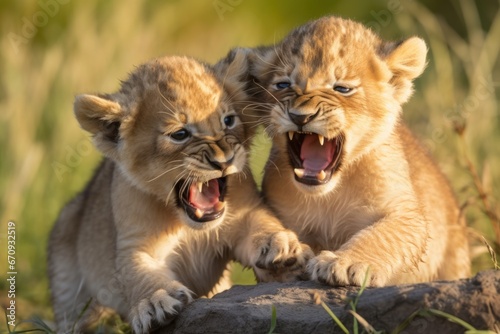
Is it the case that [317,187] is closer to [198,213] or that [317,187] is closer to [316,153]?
[316,153]

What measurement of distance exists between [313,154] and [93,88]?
18.6 ft

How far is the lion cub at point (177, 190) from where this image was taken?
5621 mm

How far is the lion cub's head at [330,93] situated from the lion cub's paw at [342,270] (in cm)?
55

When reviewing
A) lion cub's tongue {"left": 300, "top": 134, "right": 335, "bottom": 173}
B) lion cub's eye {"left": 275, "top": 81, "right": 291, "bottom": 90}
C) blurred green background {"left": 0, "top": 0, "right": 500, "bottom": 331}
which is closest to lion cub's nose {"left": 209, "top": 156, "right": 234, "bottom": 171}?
lion cub's tongue {"left": 300, "top": 134, "right": 335, "bottom": 173}

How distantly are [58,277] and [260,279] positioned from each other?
227cm

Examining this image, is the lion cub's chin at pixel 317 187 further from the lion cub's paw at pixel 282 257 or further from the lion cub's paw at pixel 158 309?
the lion cub's paw at pixel 158 309

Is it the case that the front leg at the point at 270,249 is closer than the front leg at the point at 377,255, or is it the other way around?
the front leg at the point at 377,255

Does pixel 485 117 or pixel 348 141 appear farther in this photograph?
pixel 485 117

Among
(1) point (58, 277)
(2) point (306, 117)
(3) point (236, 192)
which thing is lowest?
(1) point (58, 277)

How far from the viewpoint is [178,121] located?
572cm

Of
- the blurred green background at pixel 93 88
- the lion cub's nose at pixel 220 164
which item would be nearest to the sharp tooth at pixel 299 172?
the lion cub's nose at pixel 220 164

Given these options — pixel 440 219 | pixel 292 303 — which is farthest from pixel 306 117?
pixel 440 219

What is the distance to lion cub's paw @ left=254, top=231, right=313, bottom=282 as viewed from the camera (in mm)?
5559

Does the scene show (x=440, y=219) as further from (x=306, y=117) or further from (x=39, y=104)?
(x=39, y=104)
